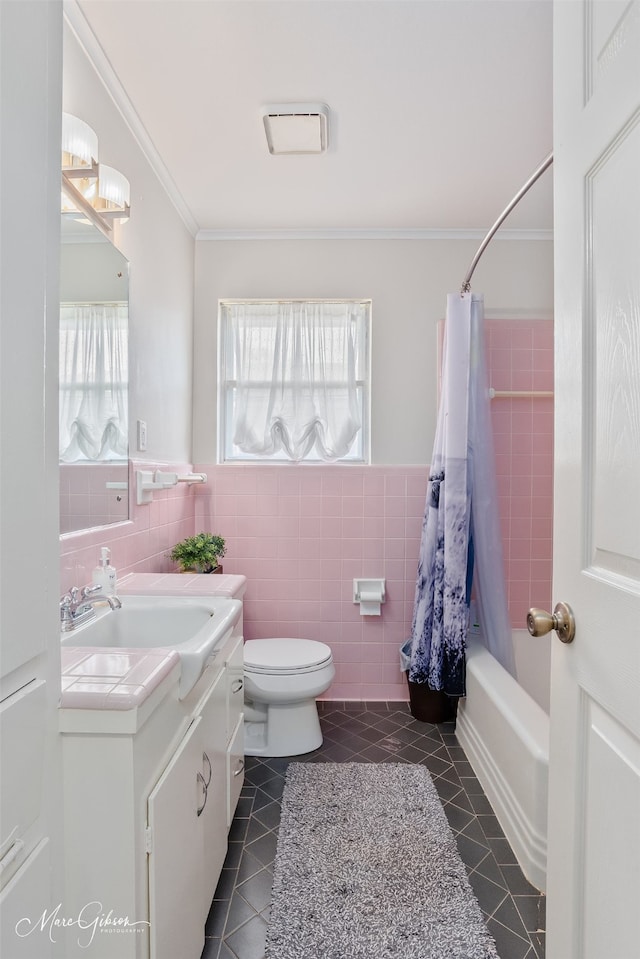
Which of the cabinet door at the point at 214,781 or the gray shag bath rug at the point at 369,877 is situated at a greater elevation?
the cabinet door at the point at 214,781

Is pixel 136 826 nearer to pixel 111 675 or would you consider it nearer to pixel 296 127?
pixel 111 675

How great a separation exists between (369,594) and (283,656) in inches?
26.4

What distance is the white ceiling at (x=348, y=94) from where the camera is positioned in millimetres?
1559

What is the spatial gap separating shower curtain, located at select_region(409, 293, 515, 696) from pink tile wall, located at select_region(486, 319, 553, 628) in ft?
1.57

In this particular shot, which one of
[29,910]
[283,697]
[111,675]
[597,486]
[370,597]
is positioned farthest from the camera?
[370,597]

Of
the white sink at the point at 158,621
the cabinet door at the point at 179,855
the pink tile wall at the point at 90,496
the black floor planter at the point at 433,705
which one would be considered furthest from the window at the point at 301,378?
the cabinet door at the point at 179,855

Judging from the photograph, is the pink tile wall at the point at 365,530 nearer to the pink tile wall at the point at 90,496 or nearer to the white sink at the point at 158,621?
the pink tile wall at the point at 90,496

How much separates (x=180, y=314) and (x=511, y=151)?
1.68 meters

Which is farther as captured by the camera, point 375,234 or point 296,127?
point 375,234

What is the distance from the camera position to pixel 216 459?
9.59 feet

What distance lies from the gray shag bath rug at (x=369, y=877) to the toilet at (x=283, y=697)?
0.62 feet

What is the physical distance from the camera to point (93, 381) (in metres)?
1.65

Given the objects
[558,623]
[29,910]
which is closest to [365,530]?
[558,623]

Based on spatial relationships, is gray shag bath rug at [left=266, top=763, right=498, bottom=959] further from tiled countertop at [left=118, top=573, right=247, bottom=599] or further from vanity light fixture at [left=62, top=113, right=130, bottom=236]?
vanity light fixture at [left=62, top=113, right=130, bottom=236]
